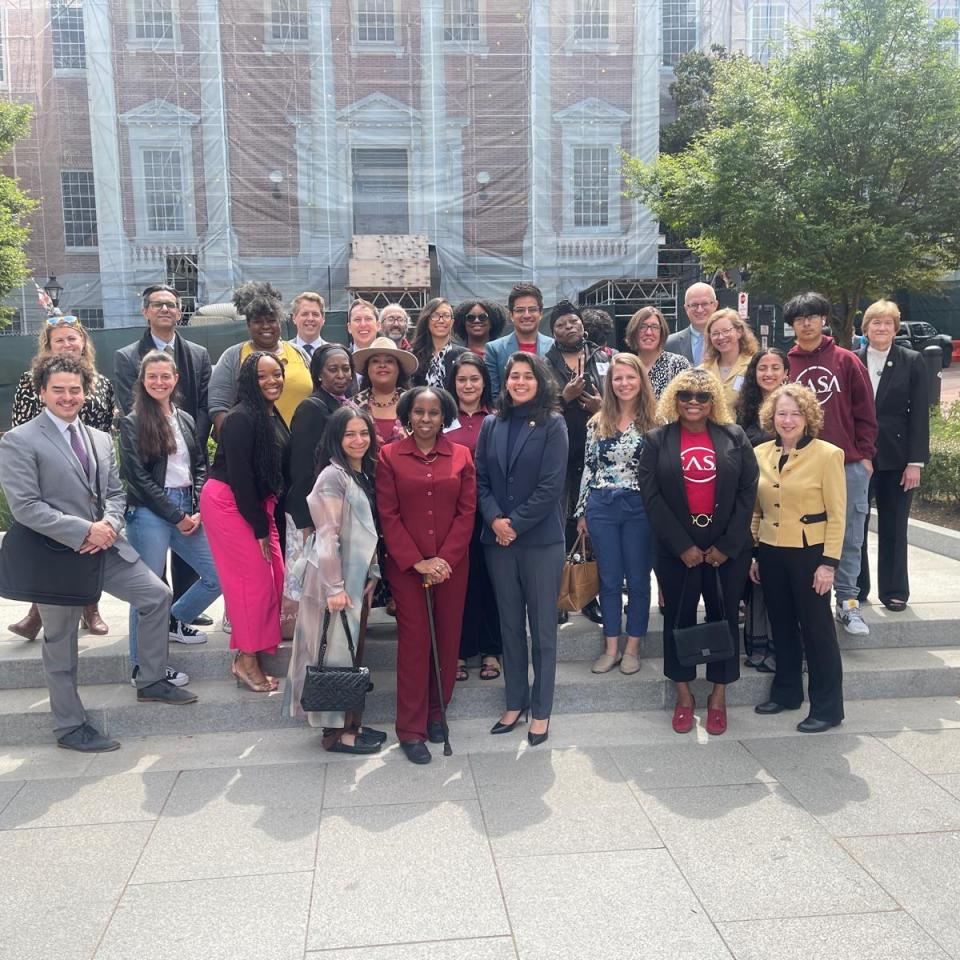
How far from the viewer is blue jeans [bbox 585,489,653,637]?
512 centimetres

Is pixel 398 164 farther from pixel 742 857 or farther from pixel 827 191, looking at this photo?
pixel 742 857

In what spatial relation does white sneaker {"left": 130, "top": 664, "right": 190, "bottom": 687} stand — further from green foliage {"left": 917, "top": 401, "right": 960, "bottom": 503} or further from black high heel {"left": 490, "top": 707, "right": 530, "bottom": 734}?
green foliage {"left": 917, "top": 401, "right": 960, "bottom": 503}

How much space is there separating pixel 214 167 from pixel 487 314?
17.0 meters

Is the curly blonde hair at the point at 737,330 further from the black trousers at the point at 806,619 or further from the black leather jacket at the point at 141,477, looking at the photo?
the black leather jacket at the point at 141,477

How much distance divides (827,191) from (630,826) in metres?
12.7

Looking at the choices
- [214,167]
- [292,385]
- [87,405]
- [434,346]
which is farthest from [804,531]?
[214,167]

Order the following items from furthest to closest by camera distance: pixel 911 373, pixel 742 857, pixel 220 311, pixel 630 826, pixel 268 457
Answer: pixel 220 311
pixel 911 373
pixel 268 457
pixel 630 826
pixel 742 857

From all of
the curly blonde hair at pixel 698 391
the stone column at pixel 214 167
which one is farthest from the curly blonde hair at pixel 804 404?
the stone column at pixel 214 167

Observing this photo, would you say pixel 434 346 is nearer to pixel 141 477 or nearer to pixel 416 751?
pixel 141 477

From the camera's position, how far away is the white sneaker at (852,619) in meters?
5.66

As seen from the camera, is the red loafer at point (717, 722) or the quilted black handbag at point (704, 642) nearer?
the quilted black handbag at point (704, 642)

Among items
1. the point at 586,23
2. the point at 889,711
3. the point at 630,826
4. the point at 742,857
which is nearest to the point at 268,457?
the point at 630,826

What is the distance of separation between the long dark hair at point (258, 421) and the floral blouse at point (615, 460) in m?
1.78

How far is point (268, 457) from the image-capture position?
4785 mm
